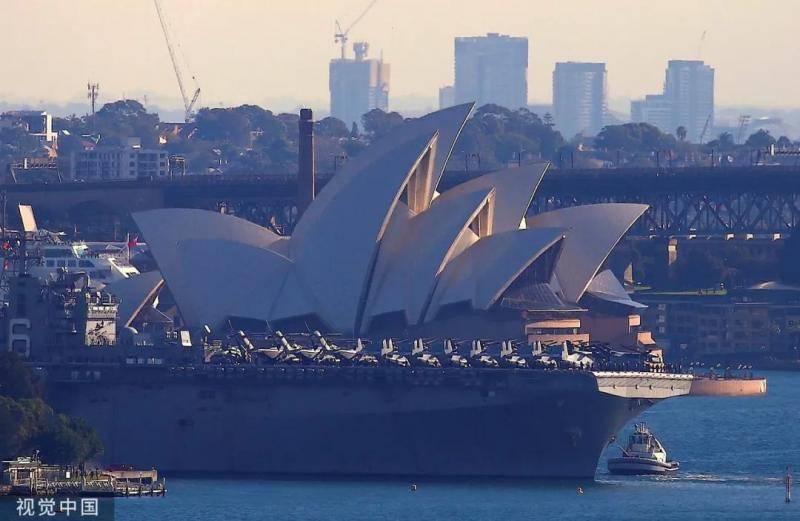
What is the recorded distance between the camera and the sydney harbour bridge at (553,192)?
176 metres

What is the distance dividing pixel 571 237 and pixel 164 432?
2814 centimetres

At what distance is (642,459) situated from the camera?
9569 cm

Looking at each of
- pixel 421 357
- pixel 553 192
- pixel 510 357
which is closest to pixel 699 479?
pixel 510 357

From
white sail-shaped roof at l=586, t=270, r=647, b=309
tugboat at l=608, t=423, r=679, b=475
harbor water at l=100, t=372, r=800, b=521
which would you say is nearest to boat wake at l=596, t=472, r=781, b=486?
harbor water at l=100, t=372, r=800, b=521

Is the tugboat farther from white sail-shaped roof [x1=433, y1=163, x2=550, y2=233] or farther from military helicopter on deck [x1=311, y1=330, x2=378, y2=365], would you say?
white sail-shaped roof [x1=433, y1=163, x2=550, y2=233]

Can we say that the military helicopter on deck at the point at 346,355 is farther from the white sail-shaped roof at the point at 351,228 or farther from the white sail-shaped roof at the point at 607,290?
the white sail-shaped roof at the point at 607,290

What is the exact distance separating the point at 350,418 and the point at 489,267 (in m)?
19.3

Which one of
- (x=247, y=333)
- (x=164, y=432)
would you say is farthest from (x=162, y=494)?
(x=247, y=333)

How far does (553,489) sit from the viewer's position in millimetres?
89500

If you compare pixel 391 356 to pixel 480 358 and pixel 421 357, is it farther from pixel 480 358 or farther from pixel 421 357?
pixel 480 358

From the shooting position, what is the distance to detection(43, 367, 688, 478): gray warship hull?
9250cm

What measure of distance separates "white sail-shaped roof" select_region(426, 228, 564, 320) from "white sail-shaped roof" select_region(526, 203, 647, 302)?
538 centimetres

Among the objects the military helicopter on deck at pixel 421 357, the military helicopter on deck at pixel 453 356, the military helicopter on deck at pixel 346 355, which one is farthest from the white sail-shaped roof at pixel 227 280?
the military helicopter on deck at pixel 421 357

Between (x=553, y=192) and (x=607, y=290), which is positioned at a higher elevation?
(x=553, y=192)
